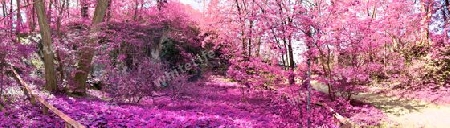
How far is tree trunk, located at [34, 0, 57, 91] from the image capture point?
912cm

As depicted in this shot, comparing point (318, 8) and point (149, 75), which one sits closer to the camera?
point (318, 8)

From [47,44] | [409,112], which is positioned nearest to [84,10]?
[47,44]

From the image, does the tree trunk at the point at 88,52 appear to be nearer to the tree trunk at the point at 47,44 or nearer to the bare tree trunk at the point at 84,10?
the tree trunk at the point at 47,44

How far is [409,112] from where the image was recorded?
11695 mm

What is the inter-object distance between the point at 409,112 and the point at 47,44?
34.1ft

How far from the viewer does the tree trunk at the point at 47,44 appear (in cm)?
912

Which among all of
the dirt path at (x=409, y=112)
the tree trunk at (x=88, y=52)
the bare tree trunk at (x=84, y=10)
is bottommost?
the dirt path at (x=409, y=112)

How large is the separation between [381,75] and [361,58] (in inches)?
191

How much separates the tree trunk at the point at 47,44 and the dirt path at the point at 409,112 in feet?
28.0

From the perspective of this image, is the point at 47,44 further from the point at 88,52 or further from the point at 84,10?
the point at 84,10

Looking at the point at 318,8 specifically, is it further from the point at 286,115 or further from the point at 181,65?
the point at 181,65

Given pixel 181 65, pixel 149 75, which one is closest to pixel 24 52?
pixel 149 75

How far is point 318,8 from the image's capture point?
11.0 m

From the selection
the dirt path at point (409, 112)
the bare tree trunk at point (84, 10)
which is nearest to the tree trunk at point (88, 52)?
the bare tree trunk at point (84, 10)
